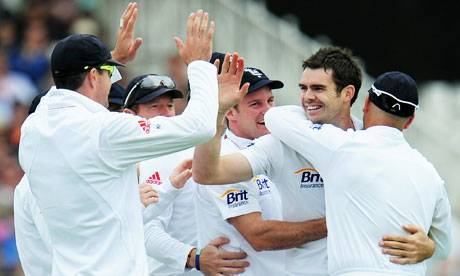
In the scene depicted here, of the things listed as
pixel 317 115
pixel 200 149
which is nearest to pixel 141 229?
pixel 200 149

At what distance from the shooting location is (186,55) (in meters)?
5.24

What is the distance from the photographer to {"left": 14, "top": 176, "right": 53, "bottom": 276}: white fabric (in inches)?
227

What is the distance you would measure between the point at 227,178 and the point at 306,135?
20.8 inches

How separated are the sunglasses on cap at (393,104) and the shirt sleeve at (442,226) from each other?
50 centimetres

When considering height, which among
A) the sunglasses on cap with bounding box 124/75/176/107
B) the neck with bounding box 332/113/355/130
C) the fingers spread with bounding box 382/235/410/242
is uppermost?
the neck with bounding box 332/113/355/130

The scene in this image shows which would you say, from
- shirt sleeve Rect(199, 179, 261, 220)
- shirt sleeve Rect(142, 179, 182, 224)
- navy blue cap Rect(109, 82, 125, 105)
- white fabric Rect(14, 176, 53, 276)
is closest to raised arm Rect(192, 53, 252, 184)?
shirt sleeve Rect(199, 179, 261, 220)

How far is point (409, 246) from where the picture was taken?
529 centimetres

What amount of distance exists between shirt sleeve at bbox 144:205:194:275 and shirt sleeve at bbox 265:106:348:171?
104cm

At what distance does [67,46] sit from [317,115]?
1.56m

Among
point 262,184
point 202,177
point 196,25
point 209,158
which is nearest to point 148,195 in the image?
point 202,177

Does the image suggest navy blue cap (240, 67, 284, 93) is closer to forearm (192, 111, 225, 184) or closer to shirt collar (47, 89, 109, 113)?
forearm (192, 111, 225, 184)

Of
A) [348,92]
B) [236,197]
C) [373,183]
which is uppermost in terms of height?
[348,92]

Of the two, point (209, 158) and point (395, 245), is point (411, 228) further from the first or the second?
point (209, 158)

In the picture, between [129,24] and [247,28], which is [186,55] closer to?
[129,24]
